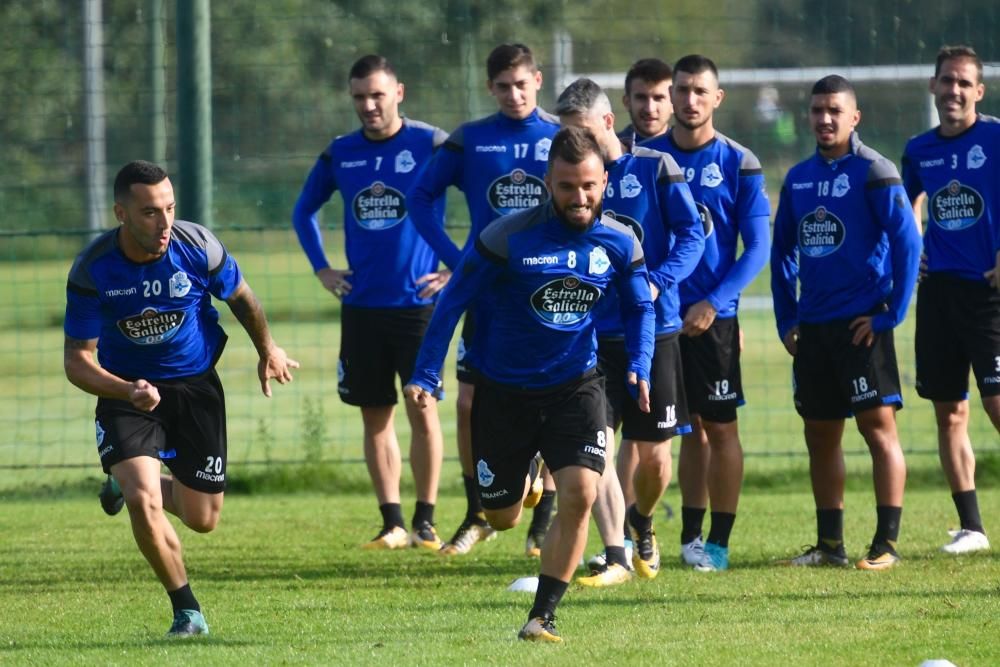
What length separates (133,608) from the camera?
7.25m

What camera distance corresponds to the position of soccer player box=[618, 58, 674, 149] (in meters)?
8.02

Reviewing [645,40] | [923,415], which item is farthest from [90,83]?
[923,415]

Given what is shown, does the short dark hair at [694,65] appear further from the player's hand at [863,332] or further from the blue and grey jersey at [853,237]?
the player's hand at [863,332]

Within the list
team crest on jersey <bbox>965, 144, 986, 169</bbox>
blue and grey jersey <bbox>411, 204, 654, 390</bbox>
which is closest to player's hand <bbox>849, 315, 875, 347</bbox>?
team crest on jersey <bbox>965, 144, 986, 169</bbox>

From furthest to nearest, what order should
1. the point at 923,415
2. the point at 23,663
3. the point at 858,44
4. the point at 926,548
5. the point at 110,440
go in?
the point at 923,415 < the point at 858,44 < the point at 926,548 < the point at 110,440 < the point at 23,663

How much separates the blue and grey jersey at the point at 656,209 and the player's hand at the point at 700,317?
0.22 metres

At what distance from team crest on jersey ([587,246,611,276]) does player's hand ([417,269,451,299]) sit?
2.83 m

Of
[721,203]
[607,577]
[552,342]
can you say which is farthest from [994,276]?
[552,342]

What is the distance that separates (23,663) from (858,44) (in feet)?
25.5

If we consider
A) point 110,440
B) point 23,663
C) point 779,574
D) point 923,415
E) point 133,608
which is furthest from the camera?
point 923,415

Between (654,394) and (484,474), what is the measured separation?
1459mm

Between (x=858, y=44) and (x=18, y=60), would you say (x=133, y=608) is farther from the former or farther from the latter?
(x=858, y=44)

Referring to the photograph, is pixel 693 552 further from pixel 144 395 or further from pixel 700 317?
pixel 144 395

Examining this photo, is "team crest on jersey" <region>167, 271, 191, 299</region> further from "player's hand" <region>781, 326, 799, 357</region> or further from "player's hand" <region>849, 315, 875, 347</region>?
"player's hand" <region>849, 315, 875, 347</region>
